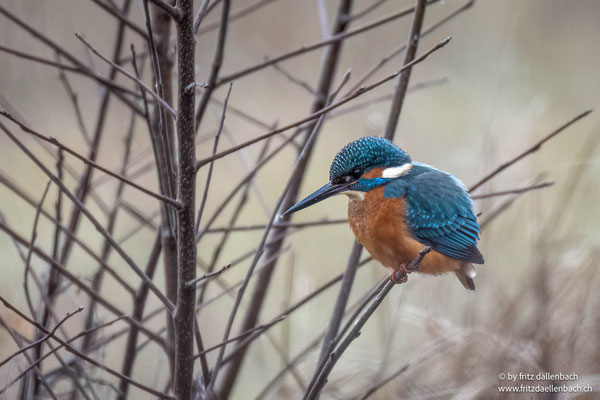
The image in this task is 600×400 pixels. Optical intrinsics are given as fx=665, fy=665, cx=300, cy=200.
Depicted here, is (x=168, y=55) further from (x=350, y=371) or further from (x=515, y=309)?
(x=515, y=309)

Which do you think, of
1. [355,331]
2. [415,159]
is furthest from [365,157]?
[415,159]

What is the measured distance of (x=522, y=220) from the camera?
7.57 ft

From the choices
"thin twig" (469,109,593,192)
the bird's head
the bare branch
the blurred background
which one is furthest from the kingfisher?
the blurred background

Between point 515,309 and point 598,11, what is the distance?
1691 millimetres

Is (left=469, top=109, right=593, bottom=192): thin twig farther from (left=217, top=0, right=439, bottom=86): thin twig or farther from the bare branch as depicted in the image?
the bare branch

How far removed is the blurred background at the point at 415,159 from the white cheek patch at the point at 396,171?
0.47 meters

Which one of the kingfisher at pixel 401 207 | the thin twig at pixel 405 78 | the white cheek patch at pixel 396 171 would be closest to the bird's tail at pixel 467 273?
the kingfisher at pixel 401 207

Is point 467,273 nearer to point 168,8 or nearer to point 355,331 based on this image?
point 355,331

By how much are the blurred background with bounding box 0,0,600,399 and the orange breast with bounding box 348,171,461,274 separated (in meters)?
0.49

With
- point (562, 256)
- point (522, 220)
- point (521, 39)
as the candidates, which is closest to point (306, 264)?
point (522, 220)

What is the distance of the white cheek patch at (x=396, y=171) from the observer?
2.84 ft

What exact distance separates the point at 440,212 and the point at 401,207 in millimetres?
Result: 65

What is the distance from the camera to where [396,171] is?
0.88 metres

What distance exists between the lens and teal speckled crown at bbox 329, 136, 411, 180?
0.80 metres
